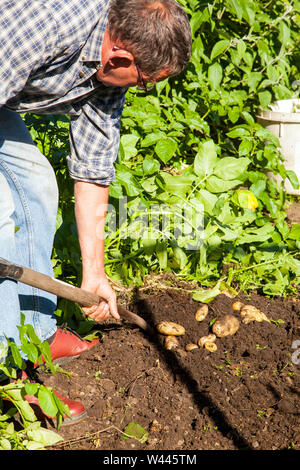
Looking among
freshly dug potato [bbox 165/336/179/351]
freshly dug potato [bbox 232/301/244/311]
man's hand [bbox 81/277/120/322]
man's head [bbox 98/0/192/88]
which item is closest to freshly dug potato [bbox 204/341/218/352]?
freshly dug potato [bbox 165/336/179/351]

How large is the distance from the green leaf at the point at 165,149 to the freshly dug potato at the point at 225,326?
2.89 feet

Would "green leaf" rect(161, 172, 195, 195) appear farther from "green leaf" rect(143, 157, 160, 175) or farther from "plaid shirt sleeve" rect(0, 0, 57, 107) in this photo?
"plaid shirt sleeve" rect(0, 0, 57, 107)

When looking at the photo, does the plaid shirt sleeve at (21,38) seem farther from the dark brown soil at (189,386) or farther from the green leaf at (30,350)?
the dark brown soil at (189,386)

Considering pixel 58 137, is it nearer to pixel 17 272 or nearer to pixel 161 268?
pixel 161 268

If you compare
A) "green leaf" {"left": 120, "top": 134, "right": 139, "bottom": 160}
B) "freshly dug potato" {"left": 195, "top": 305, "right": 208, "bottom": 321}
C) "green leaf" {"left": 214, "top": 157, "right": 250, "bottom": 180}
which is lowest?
"freshly dug potato" {"left": 195, "top": 305, "right": 208, "bottom": 321}

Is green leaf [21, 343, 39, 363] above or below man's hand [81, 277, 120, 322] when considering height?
above

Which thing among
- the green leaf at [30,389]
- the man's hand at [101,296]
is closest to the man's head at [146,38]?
the man's hand at [101,296]

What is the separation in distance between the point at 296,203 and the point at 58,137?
1.88 m

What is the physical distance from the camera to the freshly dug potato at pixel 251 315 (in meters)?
2.64

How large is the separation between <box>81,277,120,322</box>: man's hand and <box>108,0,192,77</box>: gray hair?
830mm

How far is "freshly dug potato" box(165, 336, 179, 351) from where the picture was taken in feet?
8.20

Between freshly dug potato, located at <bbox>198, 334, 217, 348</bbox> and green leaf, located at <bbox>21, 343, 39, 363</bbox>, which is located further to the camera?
freshly dug potato, located at <bbox>198, 334, 217, 348</bbox>
